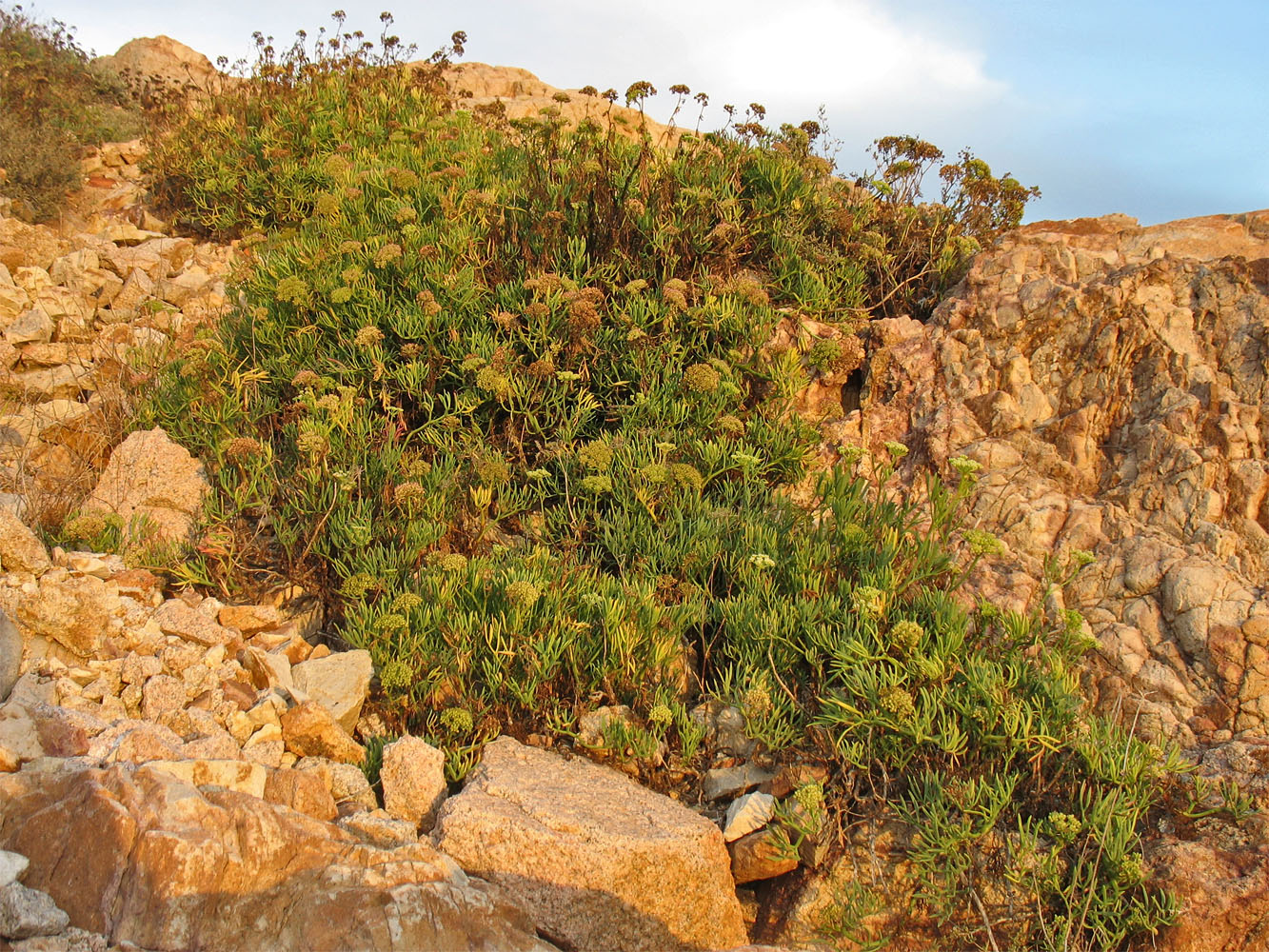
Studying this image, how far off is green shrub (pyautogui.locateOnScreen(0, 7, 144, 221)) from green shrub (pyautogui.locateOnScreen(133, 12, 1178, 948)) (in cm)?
171

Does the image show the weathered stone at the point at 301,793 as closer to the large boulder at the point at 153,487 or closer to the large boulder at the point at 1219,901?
the large boulder at the point at 153,487

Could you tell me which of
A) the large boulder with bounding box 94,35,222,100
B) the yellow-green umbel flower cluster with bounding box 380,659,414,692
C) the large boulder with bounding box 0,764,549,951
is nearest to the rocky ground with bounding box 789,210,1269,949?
the large boulder with bounding box 0,764,549,951

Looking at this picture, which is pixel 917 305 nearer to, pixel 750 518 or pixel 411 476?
pixel 750 518

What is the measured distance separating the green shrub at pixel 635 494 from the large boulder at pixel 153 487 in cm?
19

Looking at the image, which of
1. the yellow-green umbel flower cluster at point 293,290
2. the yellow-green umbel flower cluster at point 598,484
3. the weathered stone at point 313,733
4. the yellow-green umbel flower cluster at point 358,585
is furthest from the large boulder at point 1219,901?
the yellow-green umbel flower cluster at point 293,290

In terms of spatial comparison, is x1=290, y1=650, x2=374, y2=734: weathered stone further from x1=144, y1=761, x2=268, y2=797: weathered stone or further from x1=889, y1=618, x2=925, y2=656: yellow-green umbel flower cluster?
x1=889, y1=618, x2=925, y2=656: yellow-green umbel flower cluster

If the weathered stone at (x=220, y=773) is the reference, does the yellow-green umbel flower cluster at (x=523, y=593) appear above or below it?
above

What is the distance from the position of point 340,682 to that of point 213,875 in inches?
60.7

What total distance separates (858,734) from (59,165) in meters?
10.1

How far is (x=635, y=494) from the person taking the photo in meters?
5.45

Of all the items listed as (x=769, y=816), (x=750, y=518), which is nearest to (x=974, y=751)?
(x=769, y=816)

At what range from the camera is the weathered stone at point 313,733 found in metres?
3.92

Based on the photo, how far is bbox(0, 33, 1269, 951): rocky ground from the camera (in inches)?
109

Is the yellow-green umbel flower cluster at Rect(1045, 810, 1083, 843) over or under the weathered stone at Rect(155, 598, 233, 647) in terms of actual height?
under
